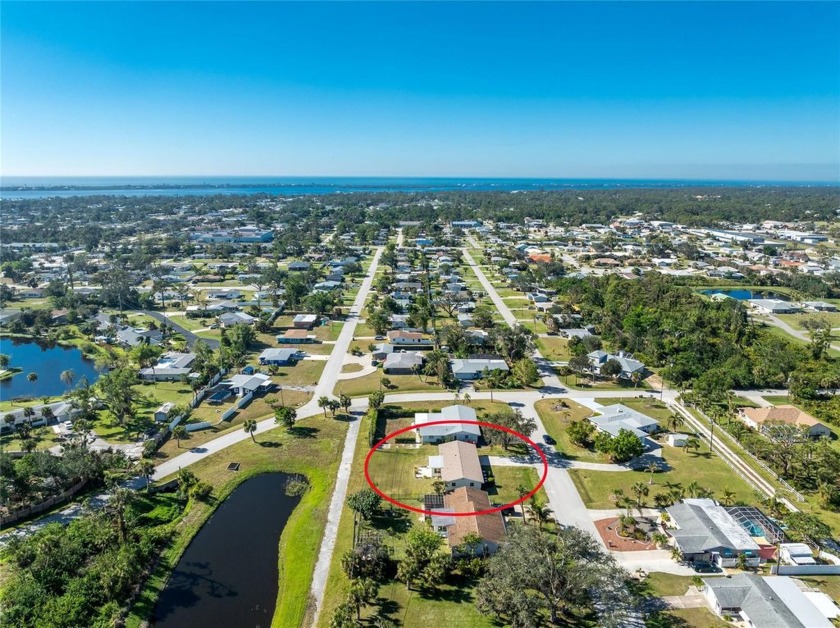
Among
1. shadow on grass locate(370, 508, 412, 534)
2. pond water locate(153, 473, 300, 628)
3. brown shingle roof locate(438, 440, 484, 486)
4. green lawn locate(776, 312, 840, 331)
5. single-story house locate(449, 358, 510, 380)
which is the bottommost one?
pond water locate(153, 473, 300, 628)

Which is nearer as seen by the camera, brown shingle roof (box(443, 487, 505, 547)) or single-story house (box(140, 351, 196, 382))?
brown shingle roof (box(443, 487, 505, 547))

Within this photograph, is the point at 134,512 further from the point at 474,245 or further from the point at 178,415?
the point at 474,245

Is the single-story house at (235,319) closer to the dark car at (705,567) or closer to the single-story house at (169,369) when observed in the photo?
the single-story house at (169,369)

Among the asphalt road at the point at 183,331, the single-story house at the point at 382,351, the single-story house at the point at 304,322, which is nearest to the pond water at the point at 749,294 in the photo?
the single-story house at the point at 382,351

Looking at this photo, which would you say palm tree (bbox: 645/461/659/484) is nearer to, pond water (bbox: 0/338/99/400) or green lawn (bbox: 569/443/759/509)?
green lawn (bbox: 569/443/759/509)

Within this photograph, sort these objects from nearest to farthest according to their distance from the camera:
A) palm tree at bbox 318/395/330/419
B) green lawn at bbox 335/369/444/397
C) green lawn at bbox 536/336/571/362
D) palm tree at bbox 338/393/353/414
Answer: palm tree at bbox 318/395/330/419 < palm tree at bbox 338/393/353/414 < green lawn at bbox 335/369/444/397 < green lawn at bbox 536/336/571/362

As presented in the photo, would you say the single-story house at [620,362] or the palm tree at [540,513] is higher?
the single-story house at [620,362]

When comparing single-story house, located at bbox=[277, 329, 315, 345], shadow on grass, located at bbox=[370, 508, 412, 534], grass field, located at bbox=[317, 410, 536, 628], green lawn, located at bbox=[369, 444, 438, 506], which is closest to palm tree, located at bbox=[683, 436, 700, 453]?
green lawn, located at bbox=[369, 444, 438, 506]
